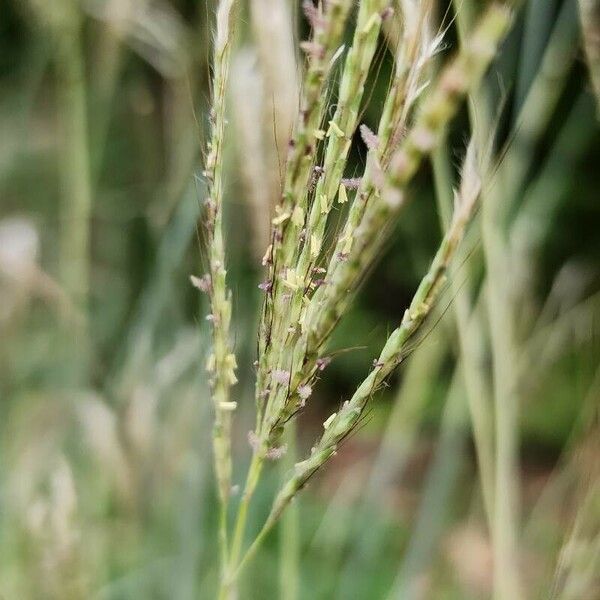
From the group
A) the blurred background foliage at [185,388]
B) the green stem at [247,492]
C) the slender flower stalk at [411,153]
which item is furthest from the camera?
the blurred background foliage at [185,388]

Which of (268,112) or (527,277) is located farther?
(527,277)

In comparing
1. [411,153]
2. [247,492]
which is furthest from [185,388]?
[411,153]

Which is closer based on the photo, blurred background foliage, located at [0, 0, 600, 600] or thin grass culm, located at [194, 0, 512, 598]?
thin grass culm, located at [194, 0, 512, 598]

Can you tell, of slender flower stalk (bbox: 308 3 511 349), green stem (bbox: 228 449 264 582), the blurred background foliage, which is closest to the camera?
slender flower stalk (bbox: 308 3 511 349)

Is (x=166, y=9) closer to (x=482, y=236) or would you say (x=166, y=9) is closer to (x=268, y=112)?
(x=268, y=112)

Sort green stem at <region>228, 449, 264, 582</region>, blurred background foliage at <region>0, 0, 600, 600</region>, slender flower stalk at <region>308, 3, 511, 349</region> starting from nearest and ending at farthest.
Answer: slender flower stalk at <region>308, 3, 511, 349</region>, green stem at <region>228, 449, 264, 582</region>, blurred background foliage at <region>0, 0, 600, 600</region>

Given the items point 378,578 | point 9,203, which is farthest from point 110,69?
point 9,203

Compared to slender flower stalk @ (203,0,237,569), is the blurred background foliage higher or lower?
lower
